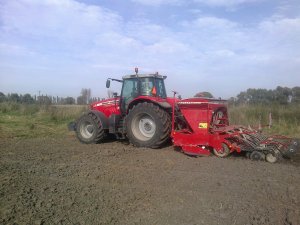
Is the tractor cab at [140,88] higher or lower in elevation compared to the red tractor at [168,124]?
higher

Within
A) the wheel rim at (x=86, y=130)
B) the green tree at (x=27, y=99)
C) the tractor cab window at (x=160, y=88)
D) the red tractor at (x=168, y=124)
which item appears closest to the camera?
the red tractor at (x=168, y=124)

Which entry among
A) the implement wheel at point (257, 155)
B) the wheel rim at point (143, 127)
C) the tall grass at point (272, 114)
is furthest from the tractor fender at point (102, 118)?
the tall grass at point (272, 114)

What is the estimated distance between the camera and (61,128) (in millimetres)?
16266

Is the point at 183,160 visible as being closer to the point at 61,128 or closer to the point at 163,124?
the point at 163,124

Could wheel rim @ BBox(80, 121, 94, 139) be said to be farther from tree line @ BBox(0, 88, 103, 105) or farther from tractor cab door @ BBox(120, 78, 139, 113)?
tree line @ BBox(0, 88, 103, 105)

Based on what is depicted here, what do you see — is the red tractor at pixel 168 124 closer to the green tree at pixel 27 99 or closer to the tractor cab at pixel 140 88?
the tractor cab at pixel 140 88

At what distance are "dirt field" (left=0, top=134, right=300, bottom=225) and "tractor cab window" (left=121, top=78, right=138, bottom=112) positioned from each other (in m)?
2.44

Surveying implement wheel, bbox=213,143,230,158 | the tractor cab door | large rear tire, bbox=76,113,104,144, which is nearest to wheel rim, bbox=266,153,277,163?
implement wheel, bbox=213,143,230,158

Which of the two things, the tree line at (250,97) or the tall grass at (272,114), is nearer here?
the tall grass at (272,114)

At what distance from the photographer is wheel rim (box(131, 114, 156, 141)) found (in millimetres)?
9883

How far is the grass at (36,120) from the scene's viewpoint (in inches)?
554

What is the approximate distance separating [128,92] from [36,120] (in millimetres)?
10524

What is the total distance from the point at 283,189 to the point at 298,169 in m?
1.79

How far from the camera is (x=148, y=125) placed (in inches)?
392
